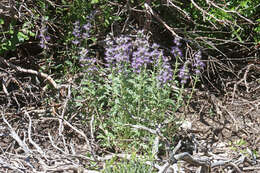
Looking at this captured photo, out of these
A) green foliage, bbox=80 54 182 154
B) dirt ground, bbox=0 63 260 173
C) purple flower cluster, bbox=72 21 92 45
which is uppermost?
purple flower cluster, bbox=72 21 92 45

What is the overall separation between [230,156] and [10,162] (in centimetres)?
213

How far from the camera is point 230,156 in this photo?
3.71 meters

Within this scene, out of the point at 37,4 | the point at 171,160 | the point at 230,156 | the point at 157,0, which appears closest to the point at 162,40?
the point at 157,0

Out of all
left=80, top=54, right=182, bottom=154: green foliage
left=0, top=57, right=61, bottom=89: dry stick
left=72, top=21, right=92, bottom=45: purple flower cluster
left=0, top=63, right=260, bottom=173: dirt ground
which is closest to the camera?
left=0, top=63, right=260, bottom=173: dirt ground

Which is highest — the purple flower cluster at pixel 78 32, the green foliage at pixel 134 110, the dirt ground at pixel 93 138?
the purple flower cluster at pixel 78 32

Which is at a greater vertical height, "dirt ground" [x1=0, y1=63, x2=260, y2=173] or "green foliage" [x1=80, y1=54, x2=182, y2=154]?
"green foliage" [x1=80, y1=54, x2=182, y2=154]

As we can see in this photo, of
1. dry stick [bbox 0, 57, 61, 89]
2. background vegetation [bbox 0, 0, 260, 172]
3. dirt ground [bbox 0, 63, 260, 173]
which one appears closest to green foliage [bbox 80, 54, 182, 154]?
background vegetation [bbox 0, 0, 260, 172]

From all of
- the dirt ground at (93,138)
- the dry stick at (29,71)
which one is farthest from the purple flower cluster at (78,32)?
the dirt ground at (93,138)

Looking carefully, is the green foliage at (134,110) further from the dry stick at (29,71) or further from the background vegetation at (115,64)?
the dry stick at (29,71)

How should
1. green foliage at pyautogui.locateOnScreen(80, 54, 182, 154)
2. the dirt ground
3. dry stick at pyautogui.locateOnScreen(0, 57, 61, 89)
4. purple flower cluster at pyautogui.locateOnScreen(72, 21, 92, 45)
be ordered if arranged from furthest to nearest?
dry stick at pyautogui.locateOnScreen(0, 57, 61, 89) < purple flower cluster at pyautogui.locateOnScreen(72, 21, 92, 45) < green foliage at pyautogui.locateOnScreen(80, 54, 182, 154) < the dirt ground

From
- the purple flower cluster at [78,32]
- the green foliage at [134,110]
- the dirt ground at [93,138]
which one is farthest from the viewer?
the purple flower cluster at [78,32]

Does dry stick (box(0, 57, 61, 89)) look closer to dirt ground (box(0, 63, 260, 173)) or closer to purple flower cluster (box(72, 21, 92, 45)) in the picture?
dirt ground (box(0, 63, 260, 173))

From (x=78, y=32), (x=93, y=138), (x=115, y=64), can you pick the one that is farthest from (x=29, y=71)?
(x=93, y=138)

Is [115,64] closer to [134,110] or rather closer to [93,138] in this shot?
[134,110]
